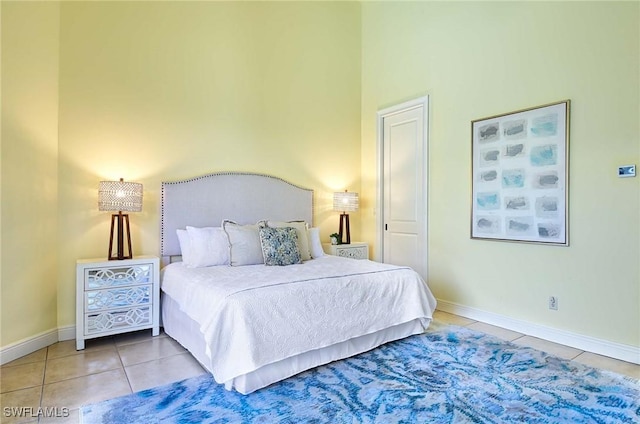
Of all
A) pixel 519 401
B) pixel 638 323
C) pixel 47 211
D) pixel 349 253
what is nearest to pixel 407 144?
pixel 349 253

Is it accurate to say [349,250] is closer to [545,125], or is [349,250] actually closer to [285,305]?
[285,305]

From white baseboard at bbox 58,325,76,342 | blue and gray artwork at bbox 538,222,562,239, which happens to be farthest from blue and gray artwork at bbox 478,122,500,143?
white baseboard at bbox 58,325,76,342

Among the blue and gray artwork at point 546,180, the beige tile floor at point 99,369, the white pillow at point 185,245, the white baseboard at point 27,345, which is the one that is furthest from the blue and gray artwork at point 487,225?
the white baseboard at point 27,345

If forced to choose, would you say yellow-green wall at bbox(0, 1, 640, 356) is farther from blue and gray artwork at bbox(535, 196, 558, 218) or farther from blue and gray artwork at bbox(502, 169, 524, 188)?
blue and gray artwork at bbox(502, 169, 524, 188)

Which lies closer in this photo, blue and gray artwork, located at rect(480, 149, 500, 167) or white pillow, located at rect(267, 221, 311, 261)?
blue and gray artwork, located at rect(480, 149, 500, 167)

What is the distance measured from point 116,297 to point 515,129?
3.90 m

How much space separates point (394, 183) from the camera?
15.7ft

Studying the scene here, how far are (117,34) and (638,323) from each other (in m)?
5.06

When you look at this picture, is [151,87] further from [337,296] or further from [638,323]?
[638,323]

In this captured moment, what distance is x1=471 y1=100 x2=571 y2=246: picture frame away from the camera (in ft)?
10.3

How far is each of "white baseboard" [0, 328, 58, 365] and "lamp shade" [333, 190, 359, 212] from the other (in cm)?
317

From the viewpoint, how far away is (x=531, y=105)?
334 centimetres

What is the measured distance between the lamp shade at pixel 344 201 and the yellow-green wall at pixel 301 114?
0.23 meters

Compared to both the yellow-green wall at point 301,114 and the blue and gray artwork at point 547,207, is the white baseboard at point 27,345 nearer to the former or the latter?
the yellow-green wall at point 301,114
